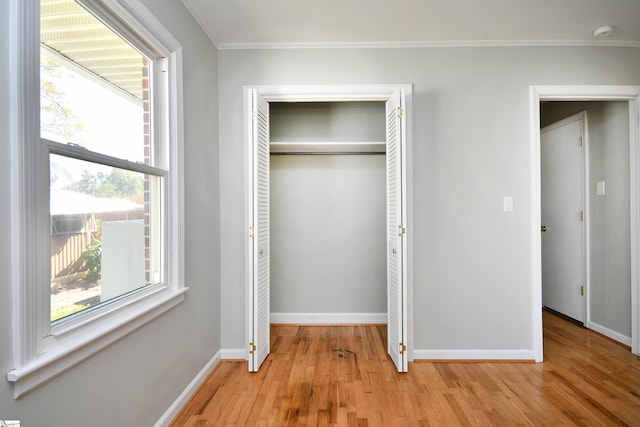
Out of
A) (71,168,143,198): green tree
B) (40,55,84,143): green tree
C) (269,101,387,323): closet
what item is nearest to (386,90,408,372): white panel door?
(269,101,387,323): closet

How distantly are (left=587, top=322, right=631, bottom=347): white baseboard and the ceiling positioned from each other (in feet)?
7.86

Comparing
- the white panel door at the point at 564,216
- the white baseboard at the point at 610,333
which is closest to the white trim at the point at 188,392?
the white baseboard at the point at 610,333

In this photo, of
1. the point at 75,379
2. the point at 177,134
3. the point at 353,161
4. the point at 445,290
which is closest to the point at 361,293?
the point at 445,290

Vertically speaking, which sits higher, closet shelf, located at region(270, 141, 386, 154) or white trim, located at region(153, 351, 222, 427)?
closet shelf, located at region(270, 141, 386, 154)

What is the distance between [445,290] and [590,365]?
117 cm

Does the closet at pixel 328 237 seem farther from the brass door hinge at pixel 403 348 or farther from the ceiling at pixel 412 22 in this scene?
the ceiling at pixel 412 22

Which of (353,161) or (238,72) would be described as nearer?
(238,72)

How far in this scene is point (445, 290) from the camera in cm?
262

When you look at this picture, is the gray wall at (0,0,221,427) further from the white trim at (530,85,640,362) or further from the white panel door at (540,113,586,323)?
the white panel door at (540,113,586,323)

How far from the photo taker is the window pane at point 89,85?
3.82 feet

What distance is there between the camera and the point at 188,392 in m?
2.05

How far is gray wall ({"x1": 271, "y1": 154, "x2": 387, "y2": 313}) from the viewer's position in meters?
3.43

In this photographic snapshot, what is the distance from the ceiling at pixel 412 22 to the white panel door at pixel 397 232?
0.51 m

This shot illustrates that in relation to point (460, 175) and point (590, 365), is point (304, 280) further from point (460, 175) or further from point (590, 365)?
point (590, 365)
